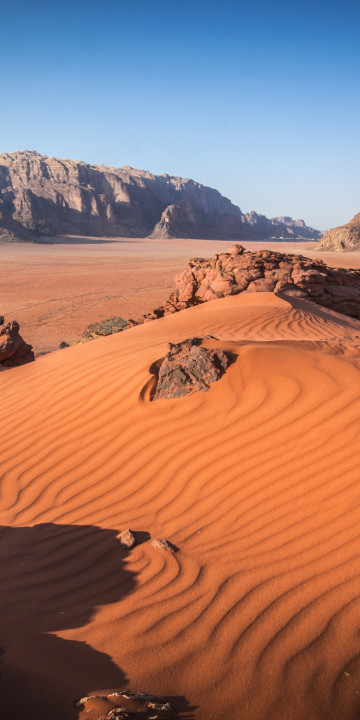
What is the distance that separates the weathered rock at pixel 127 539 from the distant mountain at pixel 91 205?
72149 millimetres

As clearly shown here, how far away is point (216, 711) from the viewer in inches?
77.0

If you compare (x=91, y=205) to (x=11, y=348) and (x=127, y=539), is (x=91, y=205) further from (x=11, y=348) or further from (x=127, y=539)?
(x=127, y=539)

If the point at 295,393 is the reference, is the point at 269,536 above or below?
below

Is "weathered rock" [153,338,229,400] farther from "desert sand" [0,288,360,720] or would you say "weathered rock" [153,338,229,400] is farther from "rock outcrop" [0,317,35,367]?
"rock outcrop" [0,317,35,367]

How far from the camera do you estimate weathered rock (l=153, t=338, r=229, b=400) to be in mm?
4730

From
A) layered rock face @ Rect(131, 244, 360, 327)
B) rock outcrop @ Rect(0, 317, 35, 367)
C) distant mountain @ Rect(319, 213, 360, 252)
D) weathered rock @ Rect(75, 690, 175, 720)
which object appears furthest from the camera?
distant mountain @ Rect(319, 213, 360, 252)

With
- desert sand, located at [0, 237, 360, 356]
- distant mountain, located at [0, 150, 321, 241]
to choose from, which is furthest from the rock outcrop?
distant mountain, located at [0, 150, 321, 241]

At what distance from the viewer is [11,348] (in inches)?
347

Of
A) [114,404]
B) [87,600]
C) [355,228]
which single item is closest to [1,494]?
[114,404]

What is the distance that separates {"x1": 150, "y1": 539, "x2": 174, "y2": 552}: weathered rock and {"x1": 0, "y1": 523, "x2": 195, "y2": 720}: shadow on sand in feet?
0.69

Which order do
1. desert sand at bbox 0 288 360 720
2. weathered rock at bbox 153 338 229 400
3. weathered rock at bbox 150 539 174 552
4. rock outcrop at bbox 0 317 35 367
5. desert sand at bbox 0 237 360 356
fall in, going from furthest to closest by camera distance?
desert sand at bbox 0 237 360 356
rock outcrop at bbox 0 317 35 367
weathered rock at bbox 153 338 229 400
weathered rock at bbox 150 539 174 552
desert sand at bbox 0 288 360 720

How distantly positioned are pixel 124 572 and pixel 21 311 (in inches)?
754

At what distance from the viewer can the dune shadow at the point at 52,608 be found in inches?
72.9

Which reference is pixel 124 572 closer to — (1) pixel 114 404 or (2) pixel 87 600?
(2) pixel 87 600
